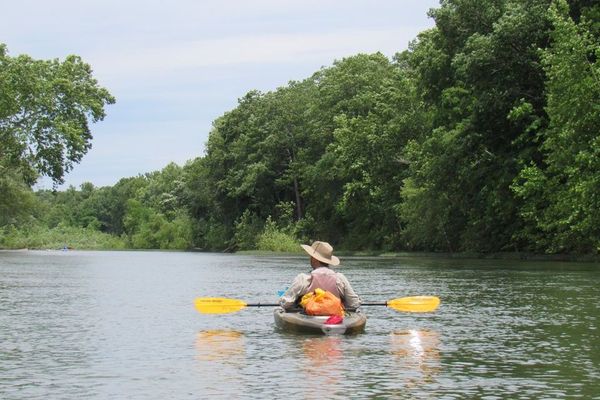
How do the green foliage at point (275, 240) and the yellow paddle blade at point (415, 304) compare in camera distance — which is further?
the green foliage at point (275, 240)

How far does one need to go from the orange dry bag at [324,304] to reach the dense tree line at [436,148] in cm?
2818

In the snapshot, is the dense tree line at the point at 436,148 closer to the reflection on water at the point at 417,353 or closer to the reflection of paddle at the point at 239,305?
the reflection of paddle at the point at 239,305

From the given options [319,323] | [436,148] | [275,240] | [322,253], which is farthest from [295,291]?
[275,240]

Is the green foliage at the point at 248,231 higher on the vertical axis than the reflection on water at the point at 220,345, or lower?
higher

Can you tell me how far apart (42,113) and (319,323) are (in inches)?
2406

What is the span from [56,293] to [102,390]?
17.8 meters

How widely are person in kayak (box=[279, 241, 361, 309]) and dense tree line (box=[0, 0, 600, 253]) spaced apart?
27.4 metres

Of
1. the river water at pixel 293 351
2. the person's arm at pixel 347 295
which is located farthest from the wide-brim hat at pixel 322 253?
the river water at pixel 293 351

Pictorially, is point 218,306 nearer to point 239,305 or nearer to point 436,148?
point 239,305

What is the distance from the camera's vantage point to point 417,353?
604 inches

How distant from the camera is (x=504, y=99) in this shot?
165 feet

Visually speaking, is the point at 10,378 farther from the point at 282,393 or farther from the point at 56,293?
the point at 56,293

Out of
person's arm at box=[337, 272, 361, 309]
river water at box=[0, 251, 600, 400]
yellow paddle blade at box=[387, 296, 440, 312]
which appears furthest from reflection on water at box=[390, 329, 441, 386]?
yellow paddle blade at box=[387, 296, 440, 312]

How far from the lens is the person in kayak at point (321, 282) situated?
1767cm
